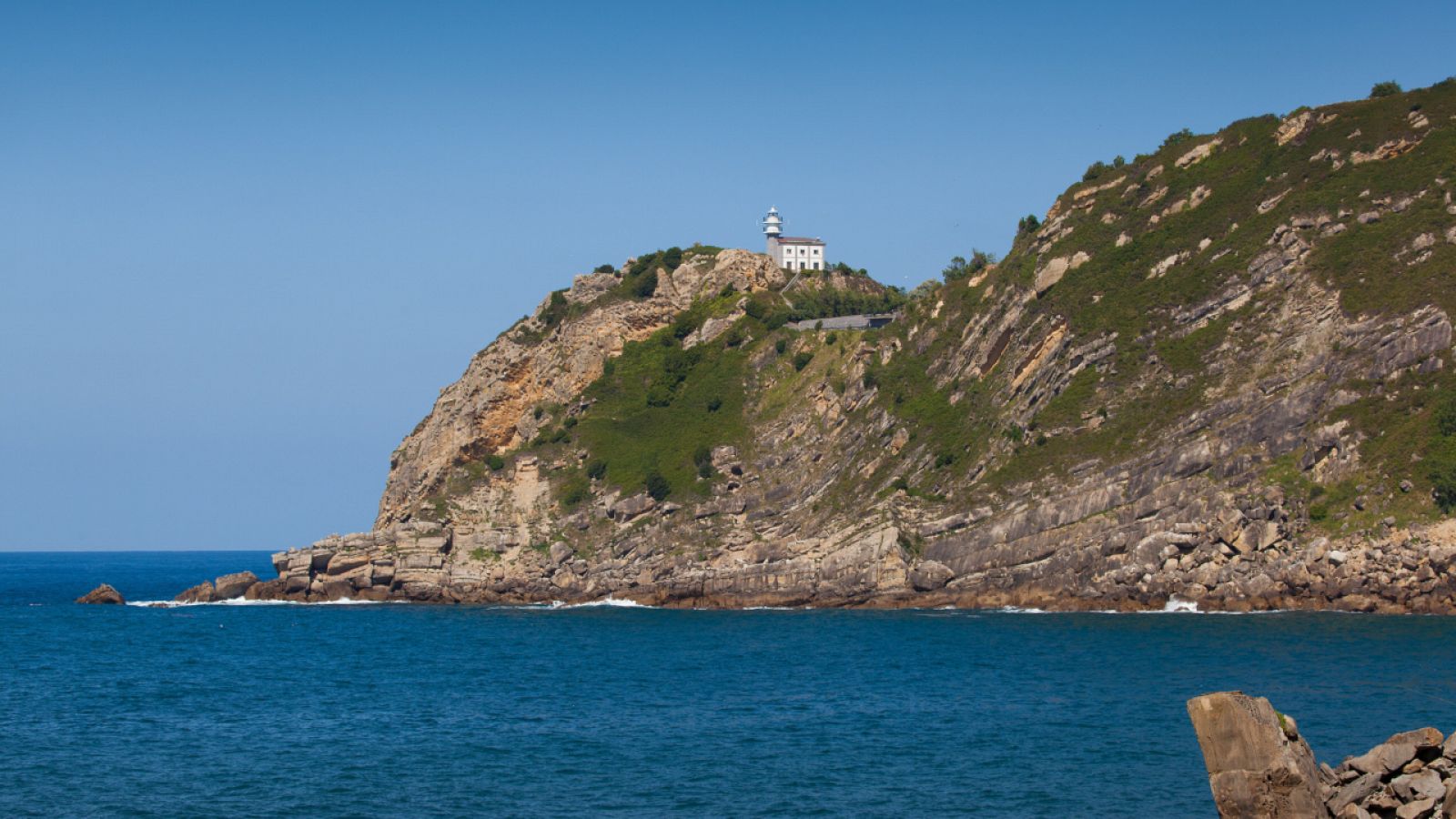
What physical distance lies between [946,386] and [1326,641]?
42.0 metres

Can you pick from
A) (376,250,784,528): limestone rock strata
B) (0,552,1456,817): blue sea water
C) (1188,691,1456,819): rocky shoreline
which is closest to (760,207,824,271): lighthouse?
(376,250,784,528): limestone rock strata

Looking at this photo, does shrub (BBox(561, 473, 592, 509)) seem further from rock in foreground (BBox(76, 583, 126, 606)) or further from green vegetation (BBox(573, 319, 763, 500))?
rock in foreground (BBox(76, 583, 126, 606))

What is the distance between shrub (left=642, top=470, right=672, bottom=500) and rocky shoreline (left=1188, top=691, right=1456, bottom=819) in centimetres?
7455

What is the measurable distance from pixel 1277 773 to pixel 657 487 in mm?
75542

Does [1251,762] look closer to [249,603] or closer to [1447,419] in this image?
[1447,419]

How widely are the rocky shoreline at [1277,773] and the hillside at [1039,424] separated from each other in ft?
152

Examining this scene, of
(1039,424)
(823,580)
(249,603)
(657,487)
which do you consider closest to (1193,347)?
(1039,424)

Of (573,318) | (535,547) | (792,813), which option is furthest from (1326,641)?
(573,318)

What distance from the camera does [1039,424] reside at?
282 ft

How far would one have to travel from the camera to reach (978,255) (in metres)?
113

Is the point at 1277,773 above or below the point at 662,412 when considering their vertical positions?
below

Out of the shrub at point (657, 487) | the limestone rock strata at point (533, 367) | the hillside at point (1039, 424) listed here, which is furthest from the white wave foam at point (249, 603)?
the shrub at point (657, 487)

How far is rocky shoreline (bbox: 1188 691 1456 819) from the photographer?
2369cm

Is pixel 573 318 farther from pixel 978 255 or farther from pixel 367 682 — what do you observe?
pixel 367 682
